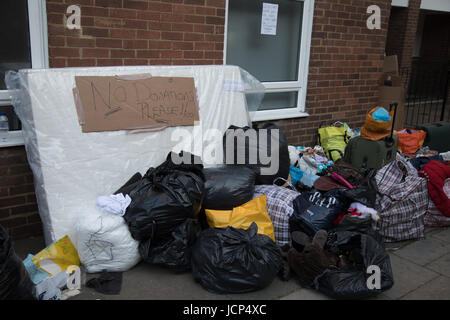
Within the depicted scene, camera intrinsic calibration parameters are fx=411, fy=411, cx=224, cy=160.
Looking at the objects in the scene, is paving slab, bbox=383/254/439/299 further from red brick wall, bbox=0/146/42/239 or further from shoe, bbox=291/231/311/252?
red brick wall, bbox=0/146/42/239

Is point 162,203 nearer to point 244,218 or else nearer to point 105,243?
point 105,243

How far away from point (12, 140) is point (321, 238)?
276 cm

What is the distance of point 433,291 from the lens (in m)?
3.17

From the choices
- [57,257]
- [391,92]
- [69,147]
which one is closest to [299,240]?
[57,257]

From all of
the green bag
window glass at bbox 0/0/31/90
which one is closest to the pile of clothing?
the green bag

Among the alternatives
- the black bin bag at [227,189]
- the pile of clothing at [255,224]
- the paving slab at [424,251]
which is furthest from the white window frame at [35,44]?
the paving slab at [424,251]

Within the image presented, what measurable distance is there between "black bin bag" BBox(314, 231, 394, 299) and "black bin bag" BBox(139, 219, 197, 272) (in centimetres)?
101

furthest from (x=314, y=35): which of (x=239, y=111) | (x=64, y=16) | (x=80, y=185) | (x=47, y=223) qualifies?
(x=47, y=223)

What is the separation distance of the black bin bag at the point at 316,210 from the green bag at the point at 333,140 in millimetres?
1857

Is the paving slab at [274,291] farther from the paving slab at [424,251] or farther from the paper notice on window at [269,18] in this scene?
the paper notice on window at [269,18]

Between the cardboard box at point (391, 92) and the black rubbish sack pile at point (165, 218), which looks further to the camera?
the cardboard box at point (391, 92)

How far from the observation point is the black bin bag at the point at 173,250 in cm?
319

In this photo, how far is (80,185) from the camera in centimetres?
348

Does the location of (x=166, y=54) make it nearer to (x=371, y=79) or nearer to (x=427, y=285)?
(x=427, y=285)
